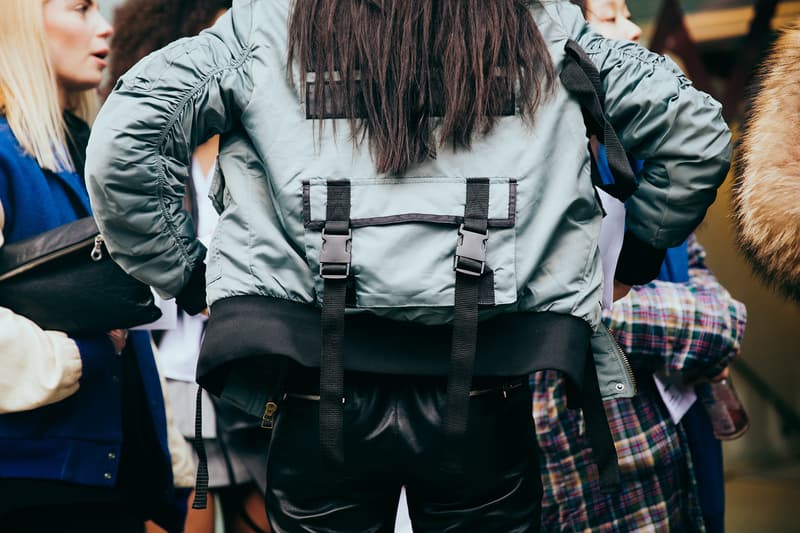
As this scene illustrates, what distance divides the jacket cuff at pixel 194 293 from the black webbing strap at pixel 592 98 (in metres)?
0.82

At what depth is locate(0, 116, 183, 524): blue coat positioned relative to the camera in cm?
229

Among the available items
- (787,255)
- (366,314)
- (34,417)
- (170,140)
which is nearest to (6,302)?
(34,417)

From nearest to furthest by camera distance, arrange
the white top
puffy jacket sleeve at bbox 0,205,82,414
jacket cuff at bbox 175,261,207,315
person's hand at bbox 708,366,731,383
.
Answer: jacket cuff at bbox 175,261,207,315, puffy jacket sleeve at bbox 0,205,82,414, person's hand at bbox 708,366,731,383, the white top

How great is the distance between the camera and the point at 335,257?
68.9 inches

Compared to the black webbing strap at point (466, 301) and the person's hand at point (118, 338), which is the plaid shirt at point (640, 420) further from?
the person's hand at point (118, 338)

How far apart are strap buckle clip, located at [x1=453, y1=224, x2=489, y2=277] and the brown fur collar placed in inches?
27.8

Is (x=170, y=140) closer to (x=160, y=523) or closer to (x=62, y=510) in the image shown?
(x=62, y=510)

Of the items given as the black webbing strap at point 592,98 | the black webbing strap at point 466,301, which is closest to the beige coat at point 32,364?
the black webbing strap at point 466,301

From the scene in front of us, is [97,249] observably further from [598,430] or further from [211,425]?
[598,430]

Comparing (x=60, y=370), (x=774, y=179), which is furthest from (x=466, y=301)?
(x=60, y=370)

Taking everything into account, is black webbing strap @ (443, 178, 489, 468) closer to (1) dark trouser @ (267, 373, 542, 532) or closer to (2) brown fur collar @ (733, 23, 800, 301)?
(1) dark trouser @ (267, 373, 542, 532)

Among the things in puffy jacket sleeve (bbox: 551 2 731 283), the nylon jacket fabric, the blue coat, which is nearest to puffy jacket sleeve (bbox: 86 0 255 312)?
the nylon jacket fabric

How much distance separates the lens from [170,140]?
186 cm

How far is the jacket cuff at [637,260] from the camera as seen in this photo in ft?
6.93
